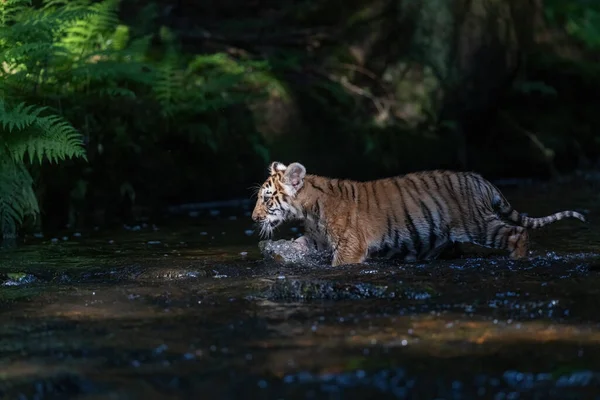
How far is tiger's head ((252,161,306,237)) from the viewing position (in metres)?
8.13

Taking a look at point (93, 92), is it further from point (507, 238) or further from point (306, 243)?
point (507, 238)

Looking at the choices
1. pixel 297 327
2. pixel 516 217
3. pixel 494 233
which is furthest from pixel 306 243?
pixel 297 327

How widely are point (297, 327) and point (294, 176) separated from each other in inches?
110

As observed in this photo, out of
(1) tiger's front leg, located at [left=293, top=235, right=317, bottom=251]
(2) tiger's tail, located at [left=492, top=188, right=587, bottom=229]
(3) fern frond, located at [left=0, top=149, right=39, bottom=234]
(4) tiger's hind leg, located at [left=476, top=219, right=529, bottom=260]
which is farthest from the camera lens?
(3) fern frond, located at [left=0, top=149, right=39, bottom=234]

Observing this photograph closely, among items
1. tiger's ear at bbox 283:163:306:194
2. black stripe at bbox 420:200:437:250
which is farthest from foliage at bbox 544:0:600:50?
tiger's ear at bbox 283:163:306:194

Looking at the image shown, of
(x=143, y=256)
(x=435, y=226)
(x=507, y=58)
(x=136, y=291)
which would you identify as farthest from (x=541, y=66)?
(x=136, y=291)

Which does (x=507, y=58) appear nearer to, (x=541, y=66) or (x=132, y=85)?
(x=541, y=66)

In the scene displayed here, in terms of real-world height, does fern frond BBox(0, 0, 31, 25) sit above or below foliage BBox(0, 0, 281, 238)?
above

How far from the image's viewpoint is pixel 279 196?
26.8 ft

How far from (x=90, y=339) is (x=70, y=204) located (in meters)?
5.75

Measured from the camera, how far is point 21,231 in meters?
10.1

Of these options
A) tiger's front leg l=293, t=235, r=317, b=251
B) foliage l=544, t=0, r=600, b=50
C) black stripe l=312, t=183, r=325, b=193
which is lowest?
tiger's front leg l=293, t=235, r=317, b=251

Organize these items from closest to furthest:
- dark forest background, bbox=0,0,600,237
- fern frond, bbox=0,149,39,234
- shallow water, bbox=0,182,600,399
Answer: shallow water, bbox=0,182,600,399 → fern frond, bbox=0,149,39,234 → dark forest background, bbox=0,0,600,237

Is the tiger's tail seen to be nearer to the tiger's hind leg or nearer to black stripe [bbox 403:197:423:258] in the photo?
the tiger's hind leg
